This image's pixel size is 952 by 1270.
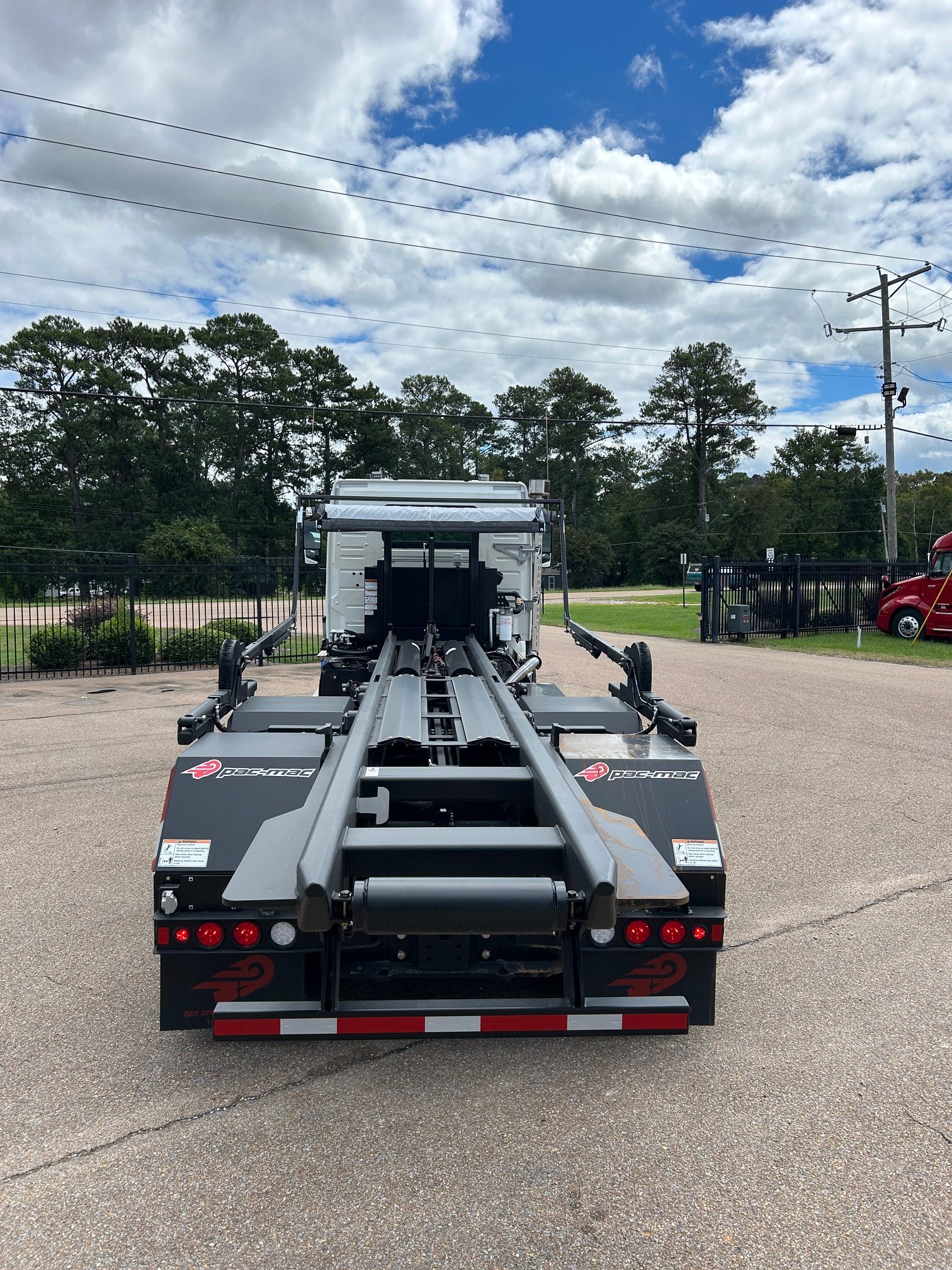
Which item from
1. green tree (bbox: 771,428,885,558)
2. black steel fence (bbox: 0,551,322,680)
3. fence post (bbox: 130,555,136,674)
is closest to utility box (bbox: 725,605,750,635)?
black steel fence (bbox: 0,551,322,680)

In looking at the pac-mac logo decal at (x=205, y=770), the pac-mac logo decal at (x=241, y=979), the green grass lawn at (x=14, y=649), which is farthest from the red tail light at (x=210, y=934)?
the green grass lawn at (x=14, y=649)

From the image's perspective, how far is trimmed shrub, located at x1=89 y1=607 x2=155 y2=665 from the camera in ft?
51.3

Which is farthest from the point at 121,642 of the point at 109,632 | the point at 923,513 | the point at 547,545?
the point at 923,513

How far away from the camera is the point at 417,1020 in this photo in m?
2.93

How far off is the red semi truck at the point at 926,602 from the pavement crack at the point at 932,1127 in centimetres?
1870

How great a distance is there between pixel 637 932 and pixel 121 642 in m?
14.7

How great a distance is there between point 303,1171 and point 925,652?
18610 millimetres

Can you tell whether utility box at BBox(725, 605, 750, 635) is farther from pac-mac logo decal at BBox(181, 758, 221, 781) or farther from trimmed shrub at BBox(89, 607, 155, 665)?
pac-mac logo decal at BBox(181, 758, 221, 781)

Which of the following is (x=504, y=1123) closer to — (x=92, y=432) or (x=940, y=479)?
(x=92, y=432)

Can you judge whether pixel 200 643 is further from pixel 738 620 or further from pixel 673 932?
pixel 673 932

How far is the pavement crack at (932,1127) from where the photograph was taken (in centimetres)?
278

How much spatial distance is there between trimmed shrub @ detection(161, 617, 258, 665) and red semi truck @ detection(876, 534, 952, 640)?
15.7m

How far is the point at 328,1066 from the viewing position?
3.20 metres

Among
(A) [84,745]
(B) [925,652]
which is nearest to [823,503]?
(B) [925,652]
